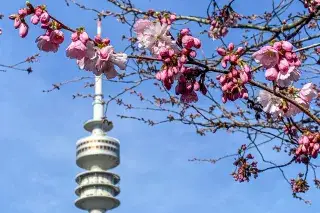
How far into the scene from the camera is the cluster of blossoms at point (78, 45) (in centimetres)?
342

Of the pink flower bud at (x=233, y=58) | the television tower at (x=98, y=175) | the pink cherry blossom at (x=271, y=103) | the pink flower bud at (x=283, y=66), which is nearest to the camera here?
the pink flower bud at (x=283, y=66)

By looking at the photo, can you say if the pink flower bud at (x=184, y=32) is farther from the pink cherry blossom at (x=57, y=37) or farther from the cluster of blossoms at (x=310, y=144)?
the cluster of blossoms at (x=310, y=144)

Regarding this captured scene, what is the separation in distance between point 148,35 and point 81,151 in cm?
8794

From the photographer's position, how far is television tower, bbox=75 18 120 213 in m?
85.3

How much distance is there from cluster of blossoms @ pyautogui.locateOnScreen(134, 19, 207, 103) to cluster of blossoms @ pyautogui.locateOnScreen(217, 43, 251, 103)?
180 mm

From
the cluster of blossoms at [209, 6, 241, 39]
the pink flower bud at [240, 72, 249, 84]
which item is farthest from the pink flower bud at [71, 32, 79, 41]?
the cluster of blossoms at [209, 6, 241, 39]

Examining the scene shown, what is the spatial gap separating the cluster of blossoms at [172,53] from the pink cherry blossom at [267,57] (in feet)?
1.16

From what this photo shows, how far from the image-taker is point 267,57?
3227mm

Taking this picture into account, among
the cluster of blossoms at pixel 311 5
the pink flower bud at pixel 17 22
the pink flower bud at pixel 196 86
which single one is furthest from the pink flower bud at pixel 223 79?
the cluster of blossoms at pixel 311 5

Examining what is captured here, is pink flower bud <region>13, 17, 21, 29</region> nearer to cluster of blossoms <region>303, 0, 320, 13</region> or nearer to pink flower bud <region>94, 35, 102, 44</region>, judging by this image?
pink flower bud <region>94, 35, 102, 44</region>

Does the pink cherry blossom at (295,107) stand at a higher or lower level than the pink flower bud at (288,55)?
higher

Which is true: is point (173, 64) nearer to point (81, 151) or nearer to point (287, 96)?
point (287, 96)

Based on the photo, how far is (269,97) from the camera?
3.93 metres

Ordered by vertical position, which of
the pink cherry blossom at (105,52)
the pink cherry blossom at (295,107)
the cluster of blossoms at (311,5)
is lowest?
the pink cherry blossom at (295,107)
